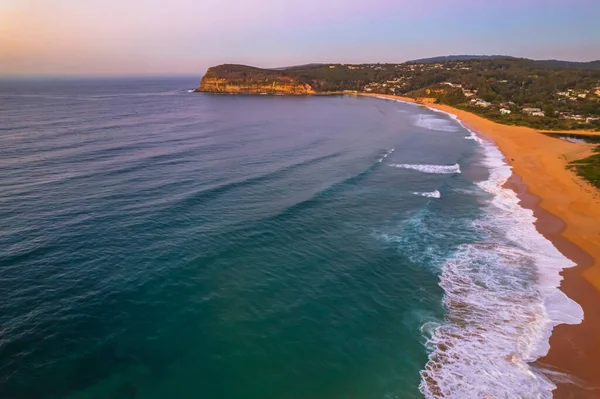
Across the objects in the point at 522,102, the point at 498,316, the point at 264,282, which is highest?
the point at 522,102

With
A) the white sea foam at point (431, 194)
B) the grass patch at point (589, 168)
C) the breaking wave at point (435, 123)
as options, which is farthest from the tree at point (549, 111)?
the white sea foam at point (431, 194)

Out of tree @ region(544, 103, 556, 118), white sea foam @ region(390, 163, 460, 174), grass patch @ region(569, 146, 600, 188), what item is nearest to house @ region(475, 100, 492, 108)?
tree @ region(544, 103, 556, 118)

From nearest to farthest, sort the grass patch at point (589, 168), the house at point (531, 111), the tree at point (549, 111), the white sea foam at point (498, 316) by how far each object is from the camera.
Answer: the white sea foam at point (498, 316) < the grass patch at point (589, 168) < the tree at point (549, 111) < the house at point (531, 111)

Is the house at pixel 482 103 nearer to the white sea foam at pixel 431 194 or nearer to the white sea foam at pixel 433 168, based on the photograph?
the white sea foam at pixel 433 168

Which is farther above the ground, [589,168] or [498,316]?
[589,168]

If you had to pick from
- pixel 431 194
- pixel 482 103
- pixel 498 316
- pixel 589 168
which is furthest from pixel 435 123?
pixel 498 316

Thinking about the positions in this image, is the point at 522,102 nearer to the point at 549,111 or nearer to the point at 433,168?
the point at 549,111

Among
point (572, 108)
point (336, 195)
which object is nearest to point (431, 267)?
point (336, 195)
